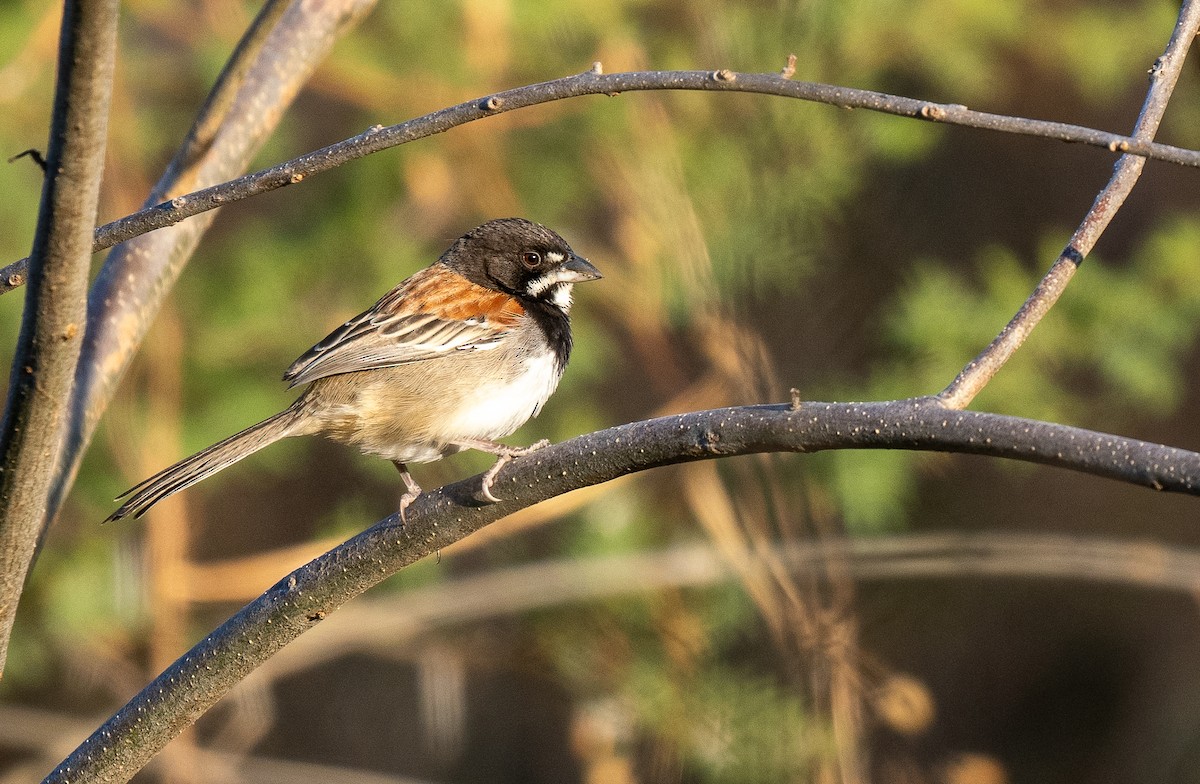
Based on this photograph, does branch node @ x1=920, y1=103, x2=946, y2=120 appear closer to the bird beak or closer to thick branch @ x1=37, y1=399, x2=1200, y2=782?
thick branch @ x1=37, y1=399, x2=1200, y2=782

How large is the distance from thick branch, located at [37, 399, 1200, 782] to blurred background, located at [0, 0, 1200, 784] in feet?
9.79

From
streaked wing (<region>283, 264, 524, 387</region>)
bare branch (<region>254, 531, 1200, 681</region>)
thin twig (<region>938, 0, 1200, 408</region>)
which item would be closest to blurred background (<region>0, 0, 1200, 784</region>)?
bare branch (<region>254, 531, 1200, 681</region>)

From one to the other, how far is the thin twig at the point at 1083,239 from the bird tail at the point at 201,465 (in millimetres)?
1886

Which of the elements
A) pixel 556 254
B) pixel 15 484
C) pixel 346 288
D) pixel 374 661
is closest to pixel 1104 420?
pixel 556 254

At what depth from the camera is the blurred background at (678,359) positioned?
5969 mm

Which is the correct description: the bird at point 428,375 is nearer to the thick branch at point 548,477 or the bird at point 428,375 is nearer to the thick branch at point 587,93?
the thick branch at point 548,477

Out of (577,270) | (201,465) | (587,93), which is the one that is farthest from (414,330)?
(587,93)

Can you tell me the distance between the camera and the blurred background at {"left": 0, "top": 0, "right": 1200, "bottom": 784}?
19.6 ft

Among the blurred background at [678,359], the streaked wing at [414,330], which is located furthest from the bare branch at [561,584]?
the streaked wing at [414,330]

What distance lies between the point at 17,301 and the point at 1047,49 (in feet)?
18.0

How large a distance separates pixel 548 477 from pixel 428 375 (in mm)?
1709

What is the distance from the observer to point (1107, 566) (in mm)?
4730

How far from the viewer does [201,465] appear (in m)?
3.32

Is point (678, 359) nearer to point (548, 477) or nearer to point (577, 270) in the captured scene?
point (577, 270)
